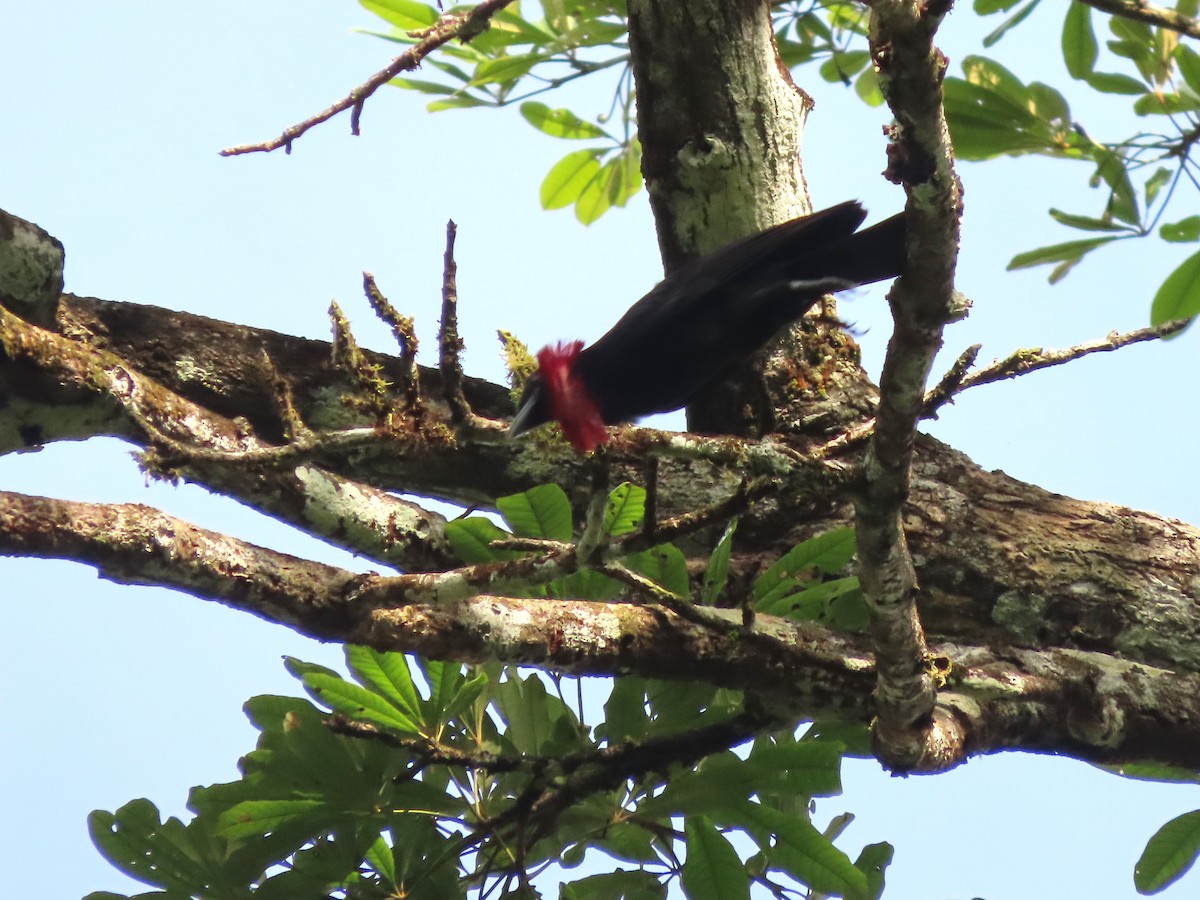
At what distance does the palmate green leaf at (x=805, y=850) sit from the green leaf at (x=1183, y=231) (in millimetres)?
2700

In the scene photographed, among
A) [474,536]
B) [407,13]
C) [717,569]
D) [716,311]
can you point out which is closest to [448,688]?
[474,536]

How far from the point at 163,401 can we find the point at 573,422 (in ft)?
3.59

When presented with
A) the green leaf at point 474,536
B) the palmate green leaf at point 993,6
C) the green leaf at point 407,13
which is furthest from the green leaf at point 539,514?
the palmate green leaf at point 993,6

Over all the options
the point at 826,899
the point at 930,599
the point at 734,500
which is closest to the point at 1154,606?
the point at 930,599

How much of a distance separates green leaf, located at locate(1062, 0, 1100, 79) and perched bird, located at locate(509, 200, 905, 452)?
37.7 inches

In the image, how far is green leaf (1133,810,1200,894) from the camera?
2797 mm

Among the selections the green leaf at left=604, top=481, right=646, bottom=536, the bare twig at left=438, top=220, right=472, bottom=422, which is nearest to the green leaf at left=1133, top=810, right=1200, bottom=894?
the green leaf at left=604, top=481, right=646, bottom=536

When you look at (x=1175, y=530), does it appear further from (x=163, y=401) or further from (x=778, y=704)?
(x=163, y=401)

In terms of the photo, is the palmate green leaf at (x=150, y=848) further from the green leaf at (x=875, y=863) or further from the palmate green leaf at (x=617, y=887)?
the green leaf at (x=875, y=863)

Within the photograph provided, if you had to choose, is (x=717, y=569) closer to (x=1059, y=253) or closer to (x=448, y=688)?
(x=448, y=688)

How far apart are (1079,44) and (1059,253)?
2.36ft

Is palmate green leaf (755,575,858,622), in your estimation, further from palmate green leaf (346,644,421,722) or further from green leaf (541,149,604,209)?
green leaf (541,149,604,209)

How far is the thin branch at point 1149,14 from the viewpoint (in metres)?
2.55

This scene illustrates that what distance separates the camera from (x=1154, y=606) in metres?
3.08
